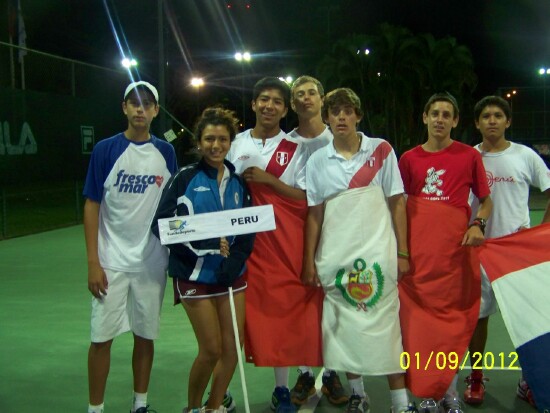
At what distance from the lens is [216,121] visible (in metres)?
3.83

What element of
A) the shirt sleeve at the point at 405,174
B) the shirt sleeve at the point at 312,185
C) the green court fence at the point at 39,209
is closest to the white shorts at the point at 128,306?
the shirt sleeve at the point at 312,185

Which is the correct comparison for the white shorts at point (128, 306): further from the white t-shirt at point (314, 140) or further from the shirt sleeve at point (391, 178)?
the shirt sleeve at point (391, 178)

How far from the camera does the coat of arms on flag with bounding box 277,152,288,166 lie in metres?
4.18

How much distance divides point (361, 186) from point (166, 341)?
2.77 meters

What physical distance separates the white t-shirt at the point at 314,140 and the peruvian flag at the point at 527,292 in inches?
46.5

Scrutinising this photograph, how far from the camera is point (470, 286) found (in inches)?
161

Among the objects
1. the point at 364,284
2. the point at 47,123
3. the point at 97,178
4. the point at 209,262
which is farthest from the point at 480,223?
the point at 47,123

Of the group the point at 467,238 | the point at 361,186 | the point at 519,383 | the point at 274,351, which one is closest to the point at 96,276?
the point at 274,351

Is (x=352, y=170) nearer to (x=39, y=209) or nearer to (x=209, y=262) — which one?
(x=209, y=262)

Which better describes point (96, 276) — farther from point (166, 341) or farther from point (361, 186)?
point (166, 341)

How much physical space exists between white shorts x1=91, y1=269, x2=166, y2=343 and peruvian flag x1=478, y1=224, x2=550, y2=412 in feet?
6.41

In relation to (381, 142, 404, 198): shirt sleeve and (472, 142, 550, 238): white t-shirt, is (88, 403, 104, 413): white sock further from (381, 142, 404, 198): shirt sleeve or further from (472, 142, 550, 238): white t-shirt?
(472, 142, 550, 238): white t-shirt

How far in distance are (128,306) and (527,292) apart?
7.55ft

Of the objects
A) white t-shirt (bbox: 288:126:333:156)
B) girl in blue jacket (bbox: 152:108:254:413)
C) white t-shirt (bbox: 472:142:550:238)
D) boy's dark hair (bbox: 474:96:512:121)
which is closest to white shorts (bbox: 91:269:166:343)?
girl in blue jacket (bbox: 152:108:254:413)
